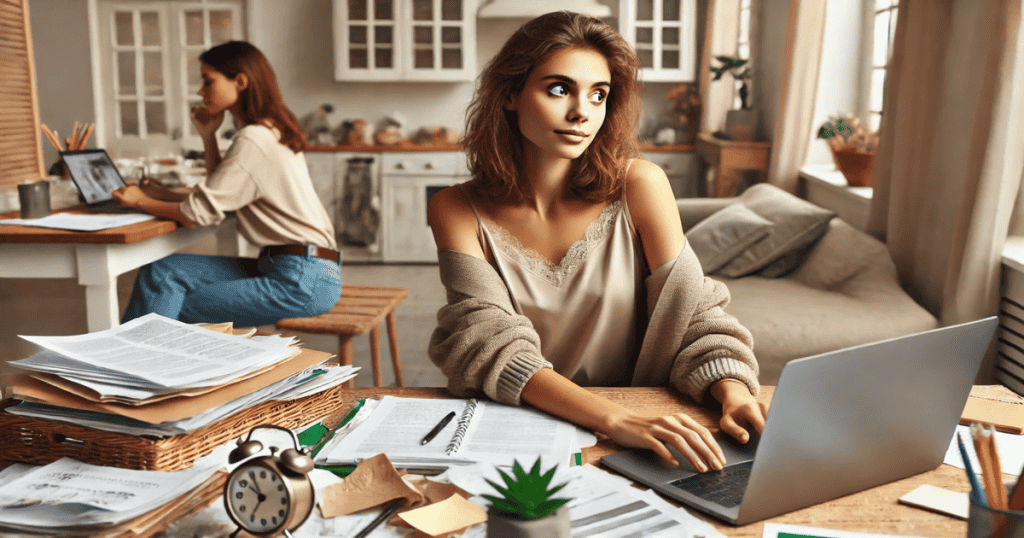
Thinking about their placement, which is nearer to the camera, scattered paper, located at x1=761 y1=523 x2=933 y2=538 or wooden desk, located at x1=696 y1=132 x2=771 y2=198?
scattered paper, located at x1=761 y1=523 x2=933 y2=538

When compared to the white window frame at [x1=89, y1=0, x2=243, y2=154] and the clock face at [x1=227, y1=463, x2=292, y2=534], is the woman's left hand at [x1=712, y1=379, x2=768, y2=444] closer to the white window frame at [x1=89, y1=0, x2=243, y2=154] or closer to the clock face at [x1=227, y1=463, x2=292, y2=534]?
the clock face at [x1=227, y1=463, x2=292, y2=534]

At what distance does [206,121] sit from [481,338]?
2171 millimetres

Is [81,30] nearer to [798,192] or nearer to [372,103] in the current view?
[372,103]

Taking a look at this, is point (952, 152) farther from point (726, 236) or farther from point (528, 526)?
point (528, 526)

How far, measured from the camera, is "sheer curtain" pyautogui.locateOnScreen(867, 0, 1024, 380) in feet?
6.75

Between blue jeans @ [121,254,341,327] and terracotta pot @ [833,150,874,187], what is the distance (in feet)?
7.42

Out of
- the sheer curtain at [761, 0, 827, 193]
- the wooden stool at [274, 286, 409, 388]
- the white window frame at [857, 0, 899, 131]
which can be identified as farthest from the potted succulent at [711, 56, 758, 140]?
the wooden stool at [274, 286, 409, 388]

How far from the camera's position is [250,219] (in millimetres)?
2686

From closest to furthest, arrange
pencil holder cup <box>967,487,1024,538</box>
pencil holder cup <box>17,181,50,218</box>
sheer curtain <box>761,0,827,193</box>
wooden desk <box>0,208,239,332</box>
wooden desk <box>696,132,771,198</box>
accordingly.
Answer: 1. pencil holder cup <box>967,487,1024,538</box>
2. wooden desk <box>0,208,239,332</box>
3. pencil holder cup <box>17,181,50,218</box>
4. sheer curtain <box>761,0,827,193</box>
5. wooden desk <box>696,132,771,198</box>

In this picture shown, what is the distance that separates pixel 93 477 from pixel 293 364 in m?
0.29

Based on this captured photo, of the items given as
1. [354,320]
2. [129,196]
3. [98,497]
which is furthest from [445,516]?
[129,196]

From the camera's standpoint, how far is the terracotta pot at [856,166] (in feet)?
11.2

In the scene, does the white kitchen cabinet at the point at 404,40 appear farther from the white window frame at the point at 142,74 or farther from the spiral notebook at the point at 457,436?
the spiral notebook at the point at 457,436

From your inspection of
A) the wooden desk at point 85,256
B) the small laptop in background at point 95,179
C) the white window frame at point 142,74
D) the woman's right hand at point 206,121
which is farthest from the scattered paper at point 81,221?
the white window frame at point 142,74
